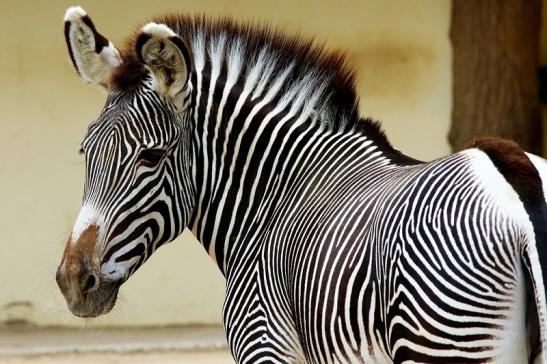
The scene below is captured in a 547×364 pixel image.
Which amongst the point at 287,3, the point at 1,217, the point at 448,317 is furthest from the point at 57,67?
the point at 448,317

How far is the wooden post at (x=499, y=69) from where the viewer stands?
810 cm

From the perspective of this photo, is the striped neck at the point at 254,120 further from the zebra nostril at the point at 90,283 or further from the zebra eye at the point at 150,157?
the zebra nostril at the point at 90,283

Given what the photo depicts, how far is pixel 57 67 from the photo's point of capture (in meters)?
8.80

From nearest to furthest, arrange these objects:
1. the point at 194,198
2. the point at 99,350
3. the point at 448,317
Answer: the point at 448,317
the point at 194,198
the point at 99,350

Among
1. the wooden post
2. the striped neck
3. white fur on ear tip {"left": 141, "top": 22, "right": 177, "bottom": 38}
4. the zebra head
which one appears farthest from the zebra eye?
the wooden post

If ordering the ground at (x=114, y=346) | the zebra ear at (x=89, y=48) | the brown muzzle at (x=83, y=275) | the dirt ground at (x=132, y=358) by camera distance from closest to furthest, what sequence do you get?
the brown muzzle at (x=83, y=275) < the zebra ear at (x=89, y=48) < the dirt ground at (x=132, y=358) < the ground at (x=114, y=346)

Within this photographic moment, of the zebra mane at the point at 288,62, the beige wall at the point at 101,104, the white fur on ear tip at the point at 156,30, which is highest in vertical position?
the white fur on ear tip at the point at 156,30

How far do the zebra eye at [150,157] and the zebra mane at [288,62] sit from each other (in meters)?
0.30

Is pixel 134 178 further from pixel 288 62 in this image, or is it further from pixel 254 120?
pixel 288 62

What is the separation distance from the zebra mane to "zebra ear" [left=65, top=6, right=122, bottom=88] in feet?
0.30

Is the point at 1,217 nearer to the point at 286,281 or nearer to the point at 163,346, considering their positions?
the point at 163,346

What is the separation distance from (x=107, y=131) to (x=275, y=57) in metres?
0.78

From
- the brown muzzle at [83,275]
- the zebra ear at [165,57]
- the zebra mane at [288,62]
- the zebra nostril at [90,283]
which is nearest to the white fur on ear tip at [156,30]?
the zebra ear at [165,57]

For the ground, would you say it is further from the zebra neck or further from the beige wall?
the zebra neck
